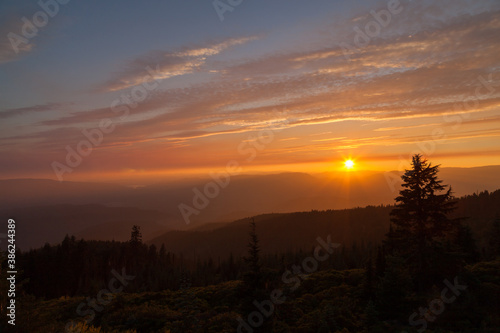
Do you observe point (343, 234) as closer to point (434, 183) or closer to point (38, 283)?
point (38, 283)

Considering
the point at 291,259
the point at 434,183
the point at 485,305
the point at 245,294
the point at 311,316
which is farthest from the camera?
the point at 291,259

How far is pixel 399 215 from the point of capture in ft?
83.0

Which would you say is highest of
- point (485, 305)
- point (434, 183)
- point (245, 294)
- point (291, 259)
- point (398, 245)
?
point (434, 183)

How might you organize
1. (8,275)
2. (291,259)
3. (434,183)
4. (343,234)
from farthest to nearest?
(343,234) → (291,259) → (434,183) → (8,275)

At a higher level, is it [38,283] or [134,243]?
[134,243]

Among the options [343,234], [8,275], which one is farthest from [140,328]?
[343,234]

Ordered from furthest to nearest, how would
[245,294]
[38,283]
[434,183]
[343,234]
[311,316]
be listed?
1. [343,234]
2. [38,283]
3. [434,183]
4. [311,316]
5. [245,294]

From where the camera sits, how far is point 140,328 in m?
22.5

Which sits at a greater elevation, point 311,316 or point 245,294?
point 245,294

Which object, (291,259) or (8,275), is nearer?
(8,275)

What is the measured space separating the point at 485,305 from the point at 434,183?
9.37 metres

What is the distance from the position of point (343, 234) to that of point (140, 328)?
537 feet

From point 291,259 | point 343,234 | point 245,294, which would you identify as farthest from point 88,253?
point 343,234

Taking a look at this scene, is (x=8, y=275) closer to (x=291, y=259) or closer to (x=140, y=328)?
(x=140, y=328)
